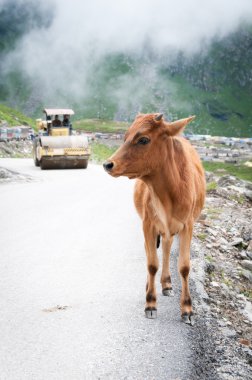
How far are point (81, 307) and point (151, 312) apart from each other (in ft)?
3.07

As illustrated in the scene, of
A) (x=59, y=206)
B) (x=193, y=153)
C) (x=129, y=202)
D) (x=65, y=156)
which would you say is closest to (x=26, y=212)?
(x=59, y=206)

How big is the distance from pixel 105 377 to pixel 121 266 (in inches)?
142

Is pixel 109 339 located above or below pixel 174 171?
below

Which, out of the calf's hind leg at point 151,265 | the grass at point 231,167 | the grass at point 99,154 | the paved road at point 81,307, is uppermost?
the calf's hind leg at point 151,265

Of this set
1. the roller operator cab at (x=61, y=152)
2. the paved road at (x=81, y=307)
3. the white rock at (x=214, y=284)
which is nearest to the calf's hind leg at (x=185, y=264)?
the paved road at (x=81, y=307)

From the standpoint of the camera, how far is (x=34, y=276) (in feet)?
24.2

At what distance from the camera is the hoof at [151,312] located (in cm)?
582

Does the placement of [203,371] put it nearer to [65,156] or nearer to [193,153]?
[193,153]

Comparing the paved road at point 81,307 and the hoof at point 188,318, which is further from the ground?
the hoof at point 188,318

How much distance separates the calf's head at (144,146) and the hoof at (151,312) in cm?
171

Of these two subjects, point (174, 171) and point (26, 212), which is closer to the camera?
point (174, 171)

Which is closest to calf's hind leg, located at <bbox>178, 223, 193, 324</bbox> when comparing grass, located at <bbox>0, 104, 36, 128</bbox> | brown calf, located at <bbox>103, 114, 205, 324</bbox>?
brown calf, located at <bbox>103, 114, 205, 324</bbox>

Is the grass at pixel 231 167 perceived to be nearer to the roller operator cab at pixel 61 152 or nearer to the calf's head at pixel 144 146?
the roller operator cab at pixel 61 152

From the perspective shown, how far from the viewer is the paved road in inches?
182
